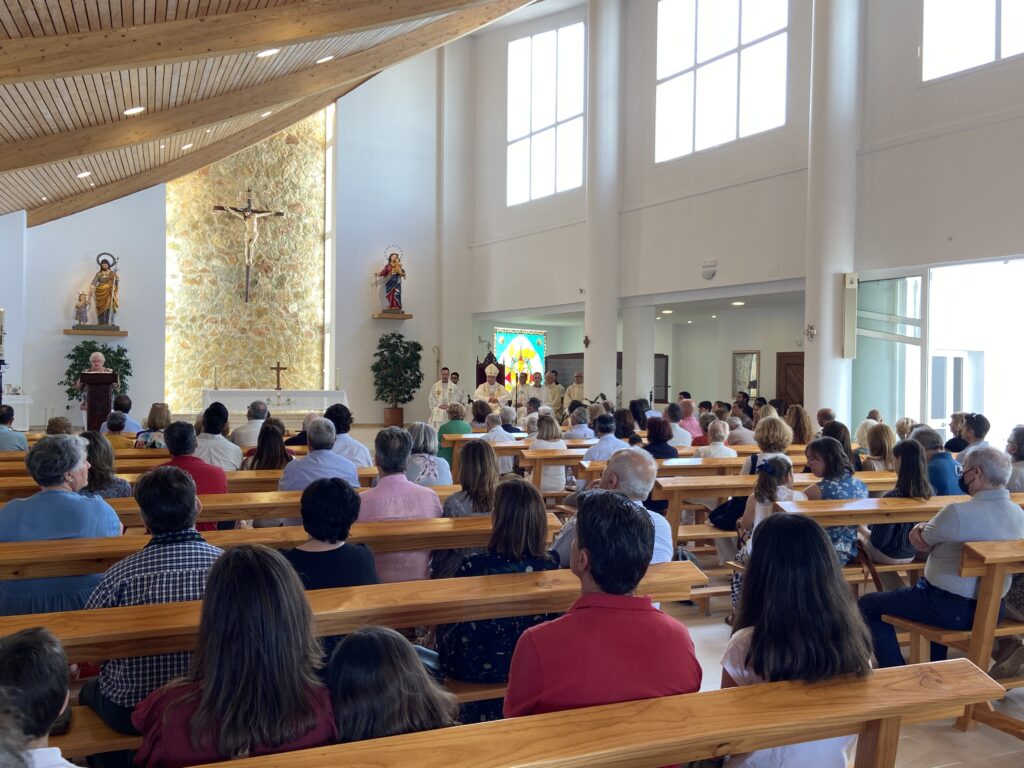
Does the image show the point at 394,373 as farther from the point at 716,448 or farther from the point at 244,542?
the point at 244,542

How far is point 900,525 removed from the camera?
14.3 feet

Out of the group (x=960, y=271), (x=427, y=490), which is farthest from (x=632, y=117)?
(x=427, y=490)

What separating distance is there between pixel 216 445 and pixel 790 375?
11322 mm

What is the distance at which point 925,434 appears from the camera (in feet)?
16.3

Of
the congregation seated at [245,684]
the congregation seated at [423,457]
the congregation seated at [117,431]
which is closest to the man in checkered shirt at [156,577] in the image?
the congregation seated at [245,684]

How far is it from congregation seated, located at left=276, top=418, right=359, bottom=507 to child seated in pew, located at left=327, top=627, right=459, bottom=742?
2.89 m

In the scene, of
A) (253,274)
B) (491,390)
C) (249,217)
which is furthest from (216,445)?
(253,274)

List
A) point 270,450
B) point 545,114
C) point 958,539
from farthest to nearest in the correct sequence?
point 545,114
point 270,450
point 958,539

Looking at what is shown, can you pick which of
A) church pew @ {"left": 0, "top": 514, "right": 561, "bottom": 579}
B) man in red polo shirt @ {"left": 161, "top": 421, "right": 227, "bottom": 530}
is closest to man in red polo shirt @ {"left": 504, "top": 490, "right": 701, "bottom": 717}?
church pew @ {"left": 0, "top": 514, "right": 561, "bottom": 579}

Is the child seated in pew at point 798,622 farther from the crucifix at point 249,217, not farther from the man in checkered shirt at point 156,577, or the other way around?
the crucifix at point 249,217

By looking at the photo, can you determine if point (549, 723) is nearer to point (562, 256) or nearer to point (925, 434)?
point (925, 434)

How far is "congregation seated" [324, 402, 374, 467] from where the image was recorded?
221 inches

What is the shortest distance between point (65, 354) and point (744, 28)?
1109 cm

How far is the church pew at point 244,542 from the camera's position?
295cm
